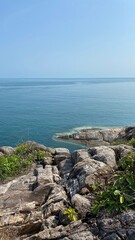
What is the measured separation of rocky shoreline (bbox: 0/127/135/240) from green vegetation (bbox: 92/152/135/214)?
35 centimetres

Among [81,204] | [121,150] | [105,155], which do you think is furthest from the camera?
[121,150]

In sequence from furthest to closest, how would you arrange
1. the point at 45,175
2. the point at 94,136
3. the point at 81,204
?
1. the point at 94,136
2. the point at 45,175
3. the point at 81,204

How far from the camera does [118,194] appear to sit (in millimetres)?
10109

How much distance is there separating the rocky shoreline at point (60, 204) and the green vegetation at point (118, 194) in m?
0.35

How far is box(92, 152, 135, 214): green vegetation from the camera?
31.8 feet

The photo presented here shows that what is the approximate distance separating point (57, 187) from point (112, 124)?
46.7 meters

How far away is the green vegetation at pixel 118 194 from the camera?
9680mm

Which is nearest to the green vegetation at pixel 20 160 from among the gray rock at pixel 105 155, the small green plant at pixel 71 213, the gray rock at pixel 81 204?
the gray rock at pixel 105 155

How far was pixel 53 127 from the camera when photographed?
54875 millimetres

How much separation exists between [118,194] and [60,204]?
327cm

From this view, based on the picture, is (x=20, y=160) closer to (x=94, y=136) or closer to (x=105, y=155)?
(x=105, y=155)

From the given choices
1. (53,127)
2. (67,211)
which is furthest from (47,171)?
(53,127)

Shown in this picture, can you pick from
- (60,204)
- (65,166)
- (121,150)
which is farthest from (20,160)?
(60,204)

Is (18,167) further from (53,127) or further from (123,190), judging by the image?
(53,127)
